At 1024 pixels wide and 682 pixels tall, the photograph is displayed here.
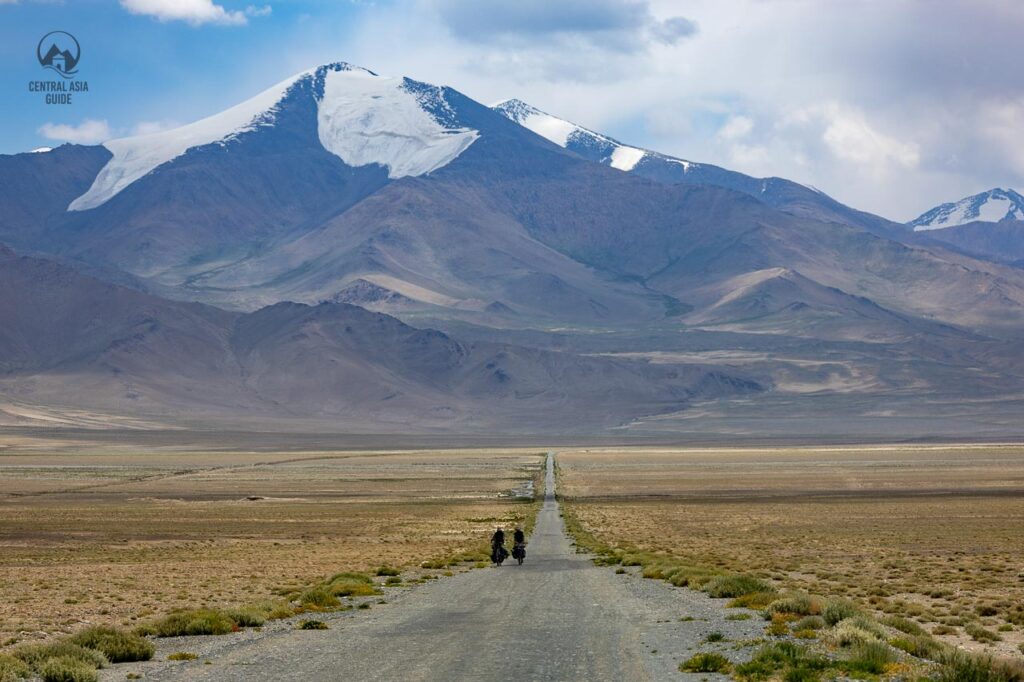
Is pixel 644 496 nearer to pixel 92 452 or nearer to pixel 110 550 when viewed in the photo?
pixel 110 550

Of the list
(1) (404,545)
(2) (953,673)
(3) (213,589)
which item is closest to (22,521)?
(1) (404,545)

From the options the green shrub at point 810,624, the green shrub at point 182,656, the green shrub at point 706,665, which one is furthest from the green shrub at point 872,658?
the green shrub at point 182,656

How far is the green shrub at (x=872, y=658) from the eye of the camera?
16.0m

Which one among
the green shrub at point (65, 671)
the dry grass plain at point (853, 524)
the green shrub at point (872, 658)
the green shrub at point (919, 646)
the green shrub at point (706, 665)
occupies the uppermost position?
the green shrub at point (65, 671)

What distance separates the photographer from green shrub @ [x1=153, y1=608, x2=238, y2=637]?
71.7 feet

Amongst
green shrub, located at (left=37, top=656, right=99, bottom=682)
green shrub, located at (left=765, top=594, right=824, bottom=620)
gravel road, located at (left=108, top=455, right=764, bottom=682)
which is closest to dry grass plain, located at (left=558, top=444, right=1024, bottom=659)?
green shrub, located at (left=765, top=594, right=824, bottom=620)

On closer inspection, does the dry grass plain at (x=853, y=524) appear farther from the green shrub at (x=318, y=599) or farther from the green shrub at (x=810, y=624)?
the green shrub at (x=318, y=599)

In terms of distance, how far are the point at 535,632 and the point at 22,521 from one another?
1606 inches

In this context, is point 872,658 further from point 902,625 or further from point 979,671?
point 902,625

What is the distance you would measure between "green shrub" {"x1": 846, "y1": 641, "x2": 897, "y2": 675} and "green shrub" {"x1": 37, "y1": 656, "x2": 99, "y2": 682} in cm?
989

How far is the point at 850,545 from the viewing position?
4103cm

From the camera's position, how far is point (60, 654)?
18.0 m

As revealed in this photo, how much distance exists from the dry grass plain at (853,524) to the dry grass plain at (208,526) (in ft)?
22.2

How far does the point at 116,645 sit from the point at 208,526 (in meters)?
35.3
